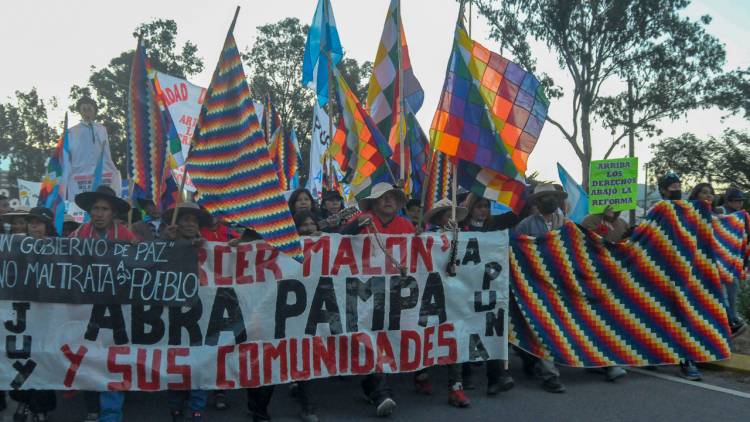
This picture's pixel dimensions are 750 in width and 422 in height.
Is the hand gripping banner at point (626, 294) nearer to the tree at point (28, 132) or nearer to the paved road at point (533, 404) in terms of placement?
the paved road at point (533, 404)

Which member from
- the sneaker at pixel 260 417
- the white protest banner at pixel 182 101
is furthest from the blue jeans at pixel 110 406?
the white protest banner at pixel 182 101

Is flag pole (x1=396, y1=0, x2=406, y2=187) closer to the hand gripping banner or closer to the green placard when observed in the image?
the hand gripping banner

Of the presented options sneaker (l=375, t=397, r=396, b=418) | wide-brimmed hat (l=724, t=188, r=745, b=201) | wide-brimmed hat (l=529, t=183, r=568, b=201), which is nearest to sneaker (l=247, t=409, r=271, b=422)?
sneaker (l=375, t=397, r=396, b=418)

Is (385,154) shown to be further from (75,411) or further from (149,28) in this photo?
(149,28)

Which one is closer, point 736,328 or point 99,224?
point 99,224

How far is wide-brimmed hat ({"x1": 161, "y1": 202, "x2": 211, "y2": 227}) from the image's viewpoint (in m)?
5.09

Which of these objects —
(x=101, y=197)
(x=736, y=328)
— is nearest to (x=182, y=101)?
(x=101, y=197)

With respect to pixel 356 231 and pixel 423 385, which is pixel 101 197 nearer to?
pixel 356 231

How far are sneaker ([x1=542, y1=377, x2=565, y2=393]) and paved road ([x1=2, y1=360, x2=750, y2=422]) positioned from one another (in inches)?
2.7

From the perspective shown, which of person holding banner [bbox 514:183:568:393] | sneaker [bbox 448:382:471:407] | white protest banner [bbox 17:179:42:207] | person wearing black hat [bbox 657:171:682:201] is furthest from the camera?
white protest banner [bbox 17:179:42:207]

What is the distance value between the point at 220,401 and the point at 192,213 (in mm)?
1450

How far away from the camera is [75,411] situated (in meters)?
5.14

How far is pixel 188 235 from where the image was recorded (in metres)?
5.16

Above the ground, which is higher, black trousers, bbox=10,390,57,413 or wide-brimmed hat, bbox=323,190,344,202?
wide-brimmed hat, bbox=323,190,344,202
